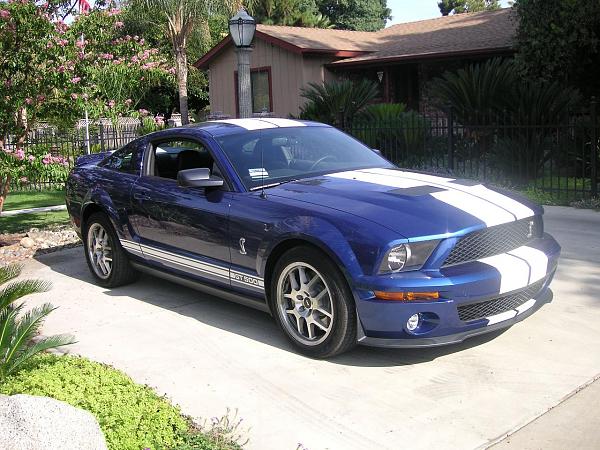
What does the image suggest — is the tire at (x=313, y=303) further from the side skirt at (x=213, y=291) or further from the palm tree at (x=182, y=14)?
the palm tree at (x=182, y=14)

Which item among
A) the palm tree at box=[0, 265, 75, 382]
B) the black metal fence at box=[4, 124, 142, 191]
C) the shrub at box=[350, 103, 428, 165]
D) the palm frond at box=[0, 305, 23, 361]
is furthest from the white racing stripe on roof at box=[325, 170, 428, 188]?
the shrub at box=[350, 103, 428, 165]

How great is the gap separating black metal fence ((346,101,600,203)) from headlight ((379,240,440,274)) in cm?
687

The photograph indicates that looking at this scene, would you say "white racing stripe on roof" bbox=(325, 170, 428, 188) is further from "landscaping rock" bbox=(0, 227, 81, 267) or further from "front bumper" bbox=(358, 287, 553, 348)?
"landscaping rock" bbox=(0, 227, 81, 267)

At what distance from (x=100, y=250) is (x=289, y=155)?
2.28 metres

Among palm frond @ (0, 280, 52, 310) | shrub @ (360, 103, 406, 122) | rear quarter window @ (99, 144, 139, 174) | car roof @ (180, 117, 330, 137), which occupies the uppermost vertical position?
shrub @ (360, 103, 406, 122)

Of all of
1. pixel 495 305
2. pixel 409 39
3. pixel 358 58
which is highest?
pixel 409 39

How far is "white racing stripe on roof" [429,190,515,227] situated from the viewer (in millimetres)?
4570

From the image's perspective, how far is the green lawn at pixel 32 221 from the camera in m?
10.9

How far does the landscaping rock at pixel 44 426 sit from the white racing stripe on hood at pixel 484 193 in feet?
10.1

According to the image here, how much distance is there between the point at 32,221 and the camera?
11.5m

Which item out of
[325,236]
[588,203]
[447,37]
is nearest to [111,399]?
[325,236]

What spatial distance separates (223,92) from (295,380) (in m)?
21.0

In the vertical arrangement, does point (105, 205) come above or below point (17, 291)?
above

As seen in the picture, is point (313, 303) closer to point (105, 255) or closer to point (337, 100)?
point (105, 255)
